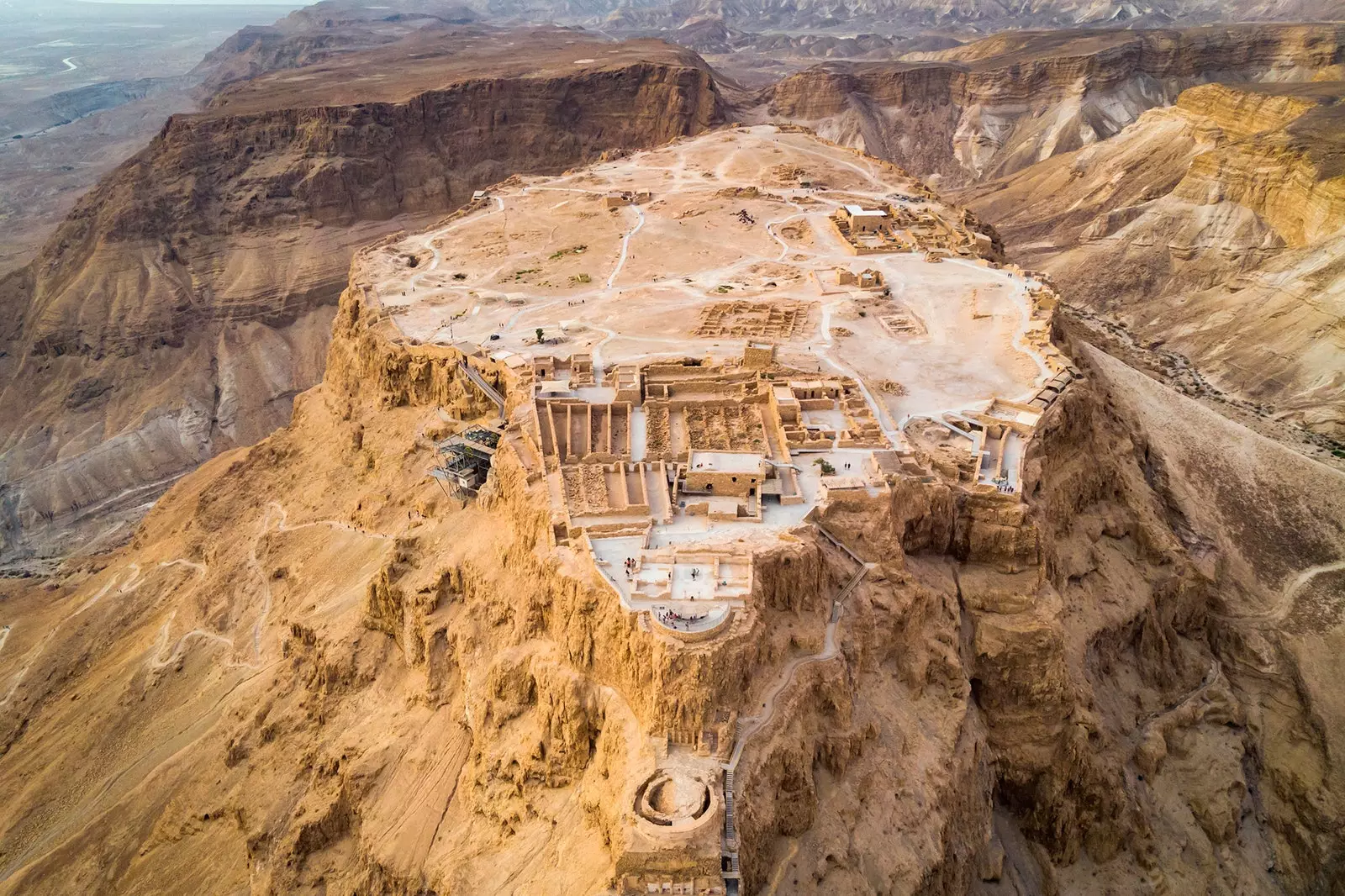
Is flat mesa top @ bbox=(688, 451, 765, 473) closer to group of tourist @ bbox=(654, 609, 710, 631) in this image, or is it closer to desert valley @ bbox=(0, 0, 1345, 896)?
desert valley @ bbox=(0, 0, 1345, 896)

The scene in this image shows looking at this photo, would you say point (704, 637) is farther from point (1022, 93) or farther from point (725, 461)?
point (1022, 93)

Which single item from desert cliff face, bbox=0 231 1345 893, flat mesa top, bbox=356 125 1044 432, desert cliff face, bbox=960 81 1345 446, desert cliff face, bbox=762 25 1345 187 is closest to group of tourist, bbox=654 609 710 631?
desert cliff face, bbox=0 231 1345 893

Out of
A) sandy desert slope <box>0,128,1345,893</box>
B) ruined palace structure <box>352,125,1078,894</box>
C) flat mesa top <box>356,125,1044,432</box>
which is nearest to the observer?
ruined palace structure <box>352,125,1078,894</box>

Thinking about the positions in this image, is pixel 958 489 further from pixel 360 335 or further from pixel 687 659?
pixel 360 335

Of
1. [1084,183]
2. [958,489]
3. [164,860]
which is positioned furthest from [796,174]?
[164,860]

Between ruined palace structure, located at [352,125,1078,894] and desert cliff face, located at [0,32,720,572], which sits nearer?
ruined palace structure, located at [352,125,1078,894]
